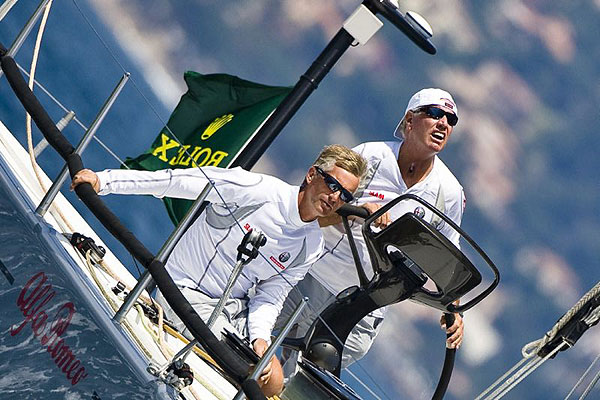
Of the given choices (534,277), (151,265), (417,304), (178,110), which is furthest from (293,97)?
(151,265)

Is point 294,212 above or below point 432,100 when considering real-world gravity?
below

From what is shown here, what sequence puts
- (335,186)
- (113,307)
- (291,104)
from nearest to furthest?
(113,307) < (335,186) < (291,104)

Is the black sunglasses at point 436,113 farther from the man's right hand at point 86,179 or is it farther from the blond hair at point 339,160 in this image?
the man's right hand at point 86,179

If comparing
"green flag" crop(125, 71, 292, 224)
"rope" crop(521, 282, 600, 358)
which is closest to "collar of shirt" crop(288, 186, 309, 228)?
"rope" crop(521, 282, 600, 358)

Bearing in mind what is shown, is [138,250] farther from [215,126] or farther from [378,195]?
[215,126]

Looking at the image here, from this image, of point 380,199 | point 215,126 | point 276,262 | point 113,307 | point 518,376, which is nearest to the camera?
point 113,307

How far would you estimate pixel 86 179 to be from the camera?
118 inches

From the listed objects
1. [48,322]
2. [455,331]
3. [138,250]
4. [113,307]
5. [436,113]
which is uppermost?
[436,113]

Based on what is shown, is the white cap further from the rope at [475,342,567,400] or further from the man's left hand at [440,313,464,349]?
the rope at [475,342,567,400]

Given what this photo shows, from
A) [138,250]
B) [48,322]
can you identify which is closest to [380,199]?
[138,250]

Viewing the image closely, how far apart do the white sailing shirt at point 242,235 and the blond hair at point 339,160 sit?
144 millimetres

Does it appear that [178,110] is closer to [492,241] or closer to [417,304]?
[492,241]

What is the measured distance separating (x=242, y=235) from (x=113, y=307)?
410 millimetres

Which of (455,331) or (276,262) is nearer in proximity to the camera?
(276,262)
